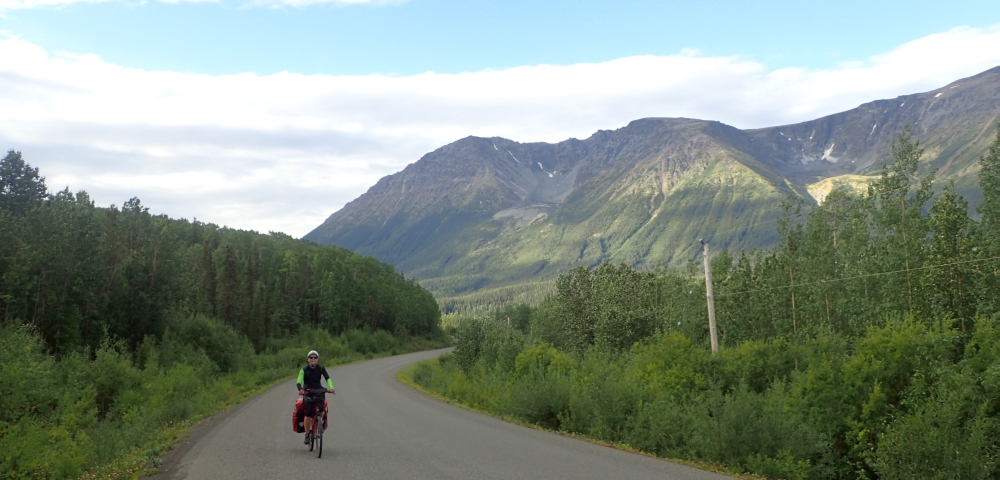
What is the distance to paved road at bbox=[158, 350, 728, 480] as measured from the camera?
12008 millimetres

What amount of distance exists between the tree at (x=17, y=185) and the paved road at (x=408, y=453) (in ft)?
150

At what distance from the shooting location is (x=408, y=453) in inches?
562

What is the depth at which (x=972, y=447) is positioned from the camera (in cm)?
1420

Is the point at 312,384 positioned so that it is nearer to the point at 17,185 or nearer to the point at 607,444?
the point at 607,444

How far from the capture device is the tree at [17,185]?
187 feet

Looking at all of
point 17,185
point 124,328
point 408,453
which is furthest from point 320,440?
point 17,185

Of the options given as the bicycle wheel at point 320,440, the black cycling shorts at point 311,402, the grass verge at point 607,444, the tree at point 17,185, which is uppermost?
the tree at point 17,185

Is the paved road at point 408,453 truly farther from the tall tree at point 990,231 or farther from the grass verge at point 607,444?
the tall tree at point 990,231

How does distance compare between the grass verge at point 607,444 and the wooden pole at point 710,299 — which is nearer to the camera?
the grass verge at point 607,444

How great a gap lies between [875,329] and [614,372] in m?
7.57

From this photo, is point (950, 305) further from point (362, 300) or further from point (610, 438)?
point (362, 300)

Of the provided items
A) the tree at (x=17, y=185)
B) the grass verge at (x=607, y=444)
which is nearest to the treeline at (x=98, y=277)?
the tree at (x=17, y=185)

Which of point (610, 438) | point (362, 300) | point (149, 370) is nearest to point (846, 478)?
point (610, 438)

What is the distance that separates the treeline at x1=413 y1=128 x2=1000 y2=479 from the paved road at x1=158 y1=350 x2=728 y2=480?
6.68ft
